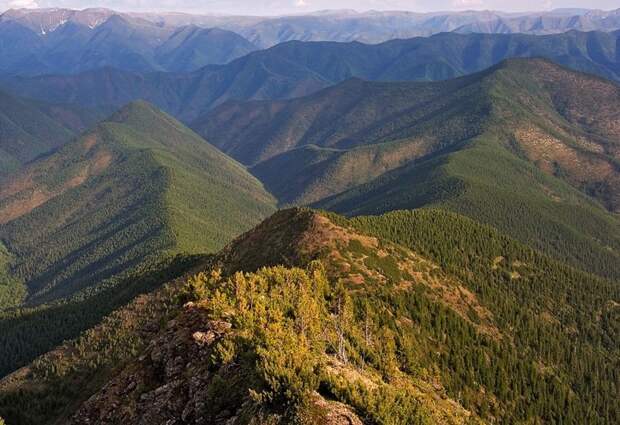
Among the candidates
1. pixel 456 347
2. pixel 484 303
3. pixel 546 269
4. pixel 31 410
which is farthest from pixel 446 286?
pixel 31 410

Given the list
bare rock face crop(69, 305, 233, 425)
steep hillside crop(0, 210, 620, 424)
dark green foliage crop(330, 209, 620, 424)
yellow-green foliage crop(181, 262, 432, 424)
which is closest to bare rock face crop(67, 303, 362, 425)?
bare rock face crop(69, 305, 233, 425)

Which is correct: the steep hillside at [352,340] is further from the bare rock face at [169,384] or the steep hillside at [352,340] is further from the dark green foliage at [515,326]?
the dark green foliage at [515,326]

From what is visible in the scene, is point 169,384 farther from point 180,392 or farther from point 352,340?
point 352,340

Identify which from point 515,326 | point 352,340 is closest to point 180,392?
point 352,340

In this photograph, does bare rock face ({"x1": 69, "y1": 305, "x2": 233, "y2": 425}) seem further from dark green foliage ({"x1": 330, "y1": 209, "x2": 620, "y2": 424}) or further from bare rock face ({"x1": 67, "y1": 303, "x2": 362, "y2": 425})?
dark green foliage ({"x1": 330, "y1": 209, "x2": 620, "y2": 424})

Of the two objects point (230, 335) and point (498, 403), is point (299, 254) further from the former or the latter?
point (230, 335)

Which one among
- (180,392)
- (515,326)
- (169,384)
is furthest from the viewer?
(515,326)
